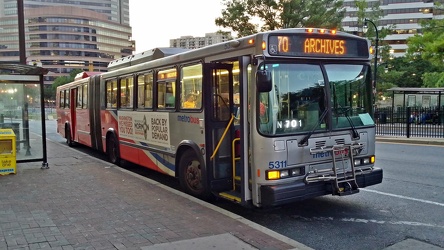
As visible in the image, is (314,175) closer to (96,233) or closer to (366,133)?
(366,133)

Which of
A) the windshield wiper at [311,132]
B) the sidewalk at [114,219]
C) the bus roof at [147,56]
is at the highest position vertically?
the bus roof at [147,56]

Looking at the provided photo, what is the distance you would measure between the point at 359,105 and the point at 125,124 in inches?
246

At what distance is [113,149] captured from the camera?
1217cm

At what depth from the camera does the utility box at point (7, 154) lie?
9.80m

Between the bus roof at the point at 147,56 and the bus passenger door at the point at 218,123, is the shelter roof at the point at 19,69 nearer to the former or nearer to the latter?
the bus roof at the point at 147,56

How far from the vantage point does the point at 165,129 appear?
868 centimetres

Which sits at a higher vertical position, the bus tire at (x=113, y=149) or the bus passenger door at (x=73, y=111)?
the bus passenger door at (x=73, y=111)

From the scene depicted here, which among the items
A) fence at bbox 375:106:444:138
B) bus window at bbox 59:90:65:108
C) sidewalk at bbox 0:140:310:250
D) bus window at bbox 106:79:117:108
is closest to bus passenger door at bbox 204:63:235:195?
sidewalk at bbox 0:140:310:250

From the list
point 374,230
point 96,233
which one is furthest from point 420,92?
point 96,233

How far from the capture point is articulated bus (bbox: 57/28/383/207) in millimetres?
6039

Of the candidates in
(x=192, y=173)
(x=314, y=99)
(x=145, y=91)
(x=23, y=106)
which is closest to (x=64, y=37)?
(x=23, y=106)

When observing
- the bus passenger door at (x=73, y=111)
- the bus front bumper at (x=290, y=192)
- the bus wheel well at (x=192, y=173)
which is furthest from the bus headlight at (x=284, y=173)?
A: the bus passenger door at (x=73, y=111)

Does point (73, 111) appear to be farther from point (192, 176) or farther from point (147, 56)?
point (192, 176)

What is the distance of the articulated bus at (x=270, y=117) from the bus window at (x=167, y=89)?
21 mm
